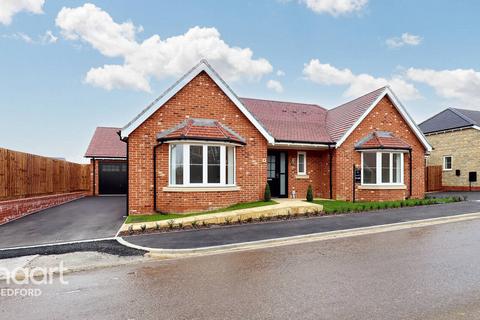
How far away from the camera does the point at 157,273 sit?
615 cm

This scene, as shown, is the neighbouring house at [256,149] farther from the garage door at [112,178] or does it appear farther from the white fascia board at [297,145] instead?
the garage door at [112,178]

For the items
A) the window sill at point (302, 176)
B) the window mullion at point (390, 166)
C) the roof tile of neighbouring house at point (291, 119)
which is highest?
the roof tile of neighbouring house at point (291, 119)

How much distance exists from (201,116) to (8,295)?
402 inches

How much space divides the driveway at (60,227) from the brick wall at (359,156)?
11101 mm

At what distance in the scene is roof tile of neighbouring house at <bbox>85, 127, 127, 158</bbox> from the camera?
24.7m

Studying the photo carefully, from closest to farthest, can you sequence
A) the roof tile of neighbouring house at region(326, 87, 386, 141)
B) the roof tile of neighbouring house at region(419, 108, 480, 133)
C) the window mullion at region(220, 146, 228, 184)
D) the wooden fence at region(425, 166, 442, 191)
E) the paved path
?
1. the paved path
2. the window mullion at region(220, 146, 228, 184)
3. the roof tile of neighbouring house at region(326, 87, 386, 141)
4. the roof tile of neighbouring house at region(419, 108, 480, 133)
5. the wooden fence at region(425, 166, 442, 191)

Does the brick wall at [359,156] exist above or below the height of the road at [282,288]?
above

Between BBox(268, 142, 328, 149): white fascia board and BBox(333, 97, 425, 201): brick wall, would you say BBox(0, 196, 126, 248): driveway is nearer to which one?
BBox(268, 142, 328, 149): white fascia board

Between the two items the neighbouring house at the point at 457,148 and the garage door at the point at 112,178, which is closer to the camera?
the neighbouring house at the point at 457,148

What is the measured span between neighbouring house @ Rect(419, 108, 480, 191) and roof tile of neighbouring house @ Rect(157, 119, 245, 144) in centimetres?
1767

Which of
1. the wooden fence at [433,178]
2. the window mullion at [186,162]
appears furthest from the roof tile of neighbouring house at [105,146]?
the wooden fence at [433,178]

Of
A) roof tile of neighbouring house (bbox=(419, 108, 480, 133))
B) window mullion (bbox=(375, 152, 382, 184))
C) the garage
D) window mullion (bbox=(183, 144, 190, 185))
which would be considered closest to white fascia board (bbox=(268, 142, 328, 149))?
window mullion (bbox=(375, 152, 382, 184))

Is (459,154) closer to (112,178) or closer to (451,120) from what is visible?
(451,120)

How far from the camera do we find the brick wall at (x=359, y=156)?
1692 cm
